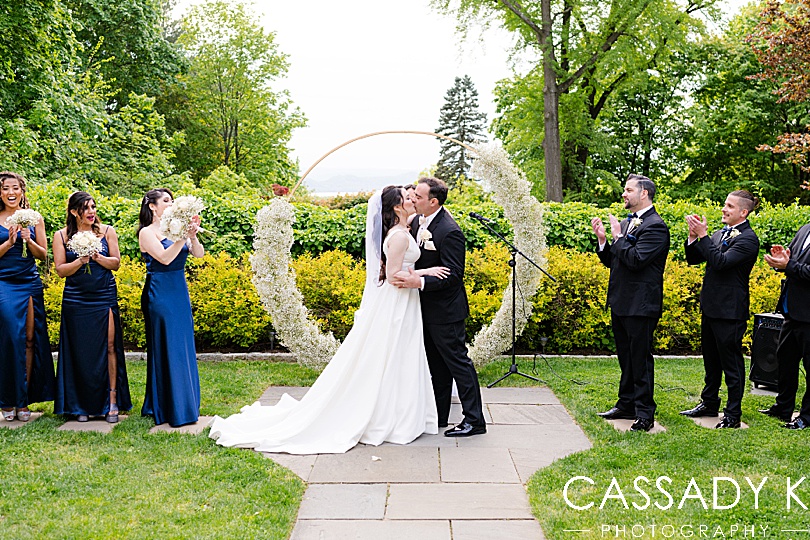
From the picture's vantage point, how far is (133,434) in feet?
19.5

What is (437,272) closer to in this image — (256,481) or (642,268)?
(642,268)

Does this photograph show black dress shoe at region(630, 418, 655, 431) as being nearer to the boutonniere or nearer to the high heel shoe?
the boutonniere

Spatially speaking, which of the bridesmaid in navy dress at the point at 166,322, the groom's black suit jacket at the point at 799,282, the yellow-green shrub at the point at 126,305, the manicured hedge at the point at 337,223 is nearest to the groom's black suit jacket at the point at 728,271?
the groom's black suit jacket at the point at 799,282

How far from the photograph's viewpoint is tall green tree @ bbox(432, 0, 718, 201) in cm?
1769

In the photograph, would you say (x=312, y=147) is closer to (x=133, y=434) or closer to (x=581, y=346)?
(x=581, y=346)

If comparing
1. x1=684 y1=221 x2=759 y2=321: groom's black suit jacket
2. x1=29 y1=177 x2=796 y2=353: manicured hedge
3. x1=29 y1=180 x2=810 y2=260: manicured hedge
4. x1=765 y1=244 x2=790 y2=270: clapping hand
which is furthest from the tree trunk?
x1=765 y1=244 x2=790 y2=270: clapping hand

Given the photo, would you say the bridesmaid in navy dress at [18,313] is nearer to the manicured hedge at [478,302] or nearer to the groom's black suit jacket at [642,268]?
the manicured hedge at [478,302]

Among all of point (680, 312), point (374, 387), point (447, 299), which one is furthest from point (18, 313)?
point (680, 312)

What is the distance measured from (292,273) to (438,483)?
12.4 feet

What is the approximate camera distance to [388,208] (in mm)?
5977

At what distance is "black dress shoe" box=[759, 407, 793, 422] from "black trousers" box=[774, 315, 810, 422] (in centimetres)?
2

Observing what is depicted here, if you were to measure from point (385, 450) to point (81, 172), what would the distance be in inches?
603

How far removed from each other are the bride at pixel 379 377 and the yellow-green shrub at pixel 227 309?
3242 mm

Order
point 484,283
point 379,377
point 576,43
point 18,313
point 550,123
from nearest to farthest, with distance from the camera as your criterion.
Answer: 1. point 379,377
2. point 18,313
3. point 484,283
4. point 550,123
5. point 576,43
